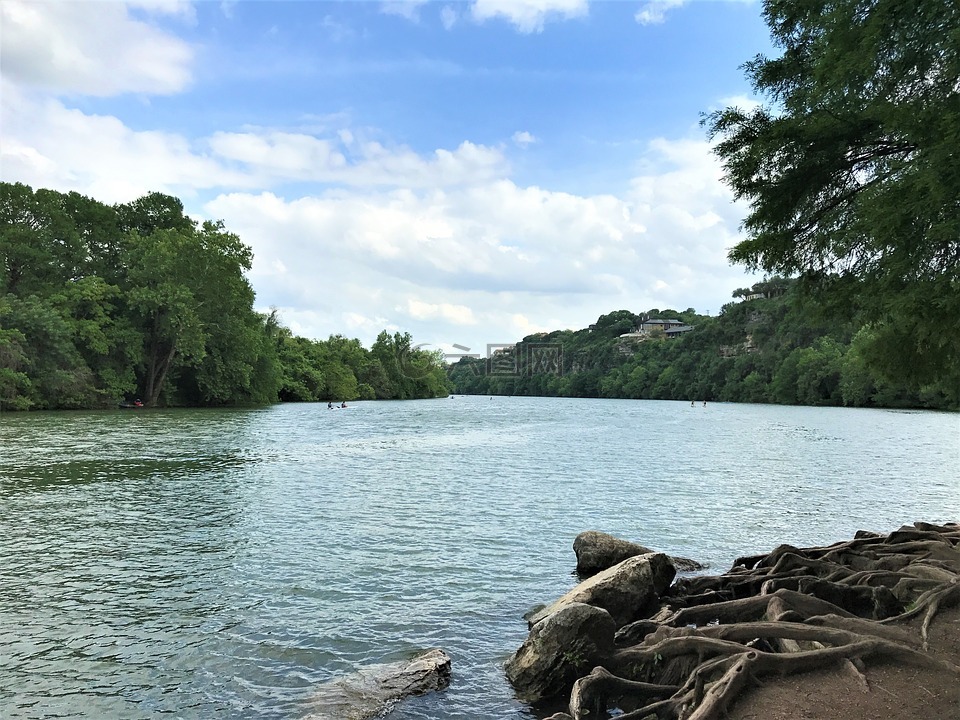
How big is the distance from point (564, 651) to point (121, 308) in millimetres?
68562

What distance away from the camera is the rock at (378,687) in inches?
296

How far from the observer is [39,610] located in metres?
10.2

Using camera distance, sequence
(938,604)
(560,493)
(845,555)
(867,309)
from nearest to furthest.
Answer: (938,604)
(867,309)
(845,555)
(560,493)

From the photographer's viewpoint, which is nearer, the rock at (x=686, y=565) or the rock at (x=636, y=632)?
the rock at (x=636, y=632)

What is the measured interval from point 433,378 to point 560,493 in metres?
141

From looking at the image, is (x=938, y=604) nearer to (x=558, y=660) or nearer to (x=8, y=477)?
(x=558, y=660)

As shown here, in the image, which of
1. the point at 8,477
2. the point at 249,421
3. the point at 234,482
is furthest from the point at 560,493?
the point at 249,421

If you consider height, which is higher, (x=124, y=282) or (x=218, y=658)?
(x=124, y=282)

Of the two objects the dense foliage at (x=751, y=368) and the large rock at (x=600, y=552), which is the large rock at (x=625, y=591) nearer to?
the large rock at (x=600, y=552)

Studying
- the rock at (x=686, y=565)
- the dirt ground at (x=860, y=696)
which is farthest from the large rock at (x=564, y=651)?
the rock at (x=686, y=565)

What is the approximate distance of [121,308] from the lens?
6512 cm

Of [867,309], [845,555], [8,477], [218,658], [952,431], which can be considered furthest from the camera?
[952,431]

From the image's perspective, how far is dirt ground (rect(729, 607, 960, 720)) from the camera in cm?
591

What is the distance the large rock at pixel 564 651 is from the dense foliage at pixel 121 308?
182 feet
